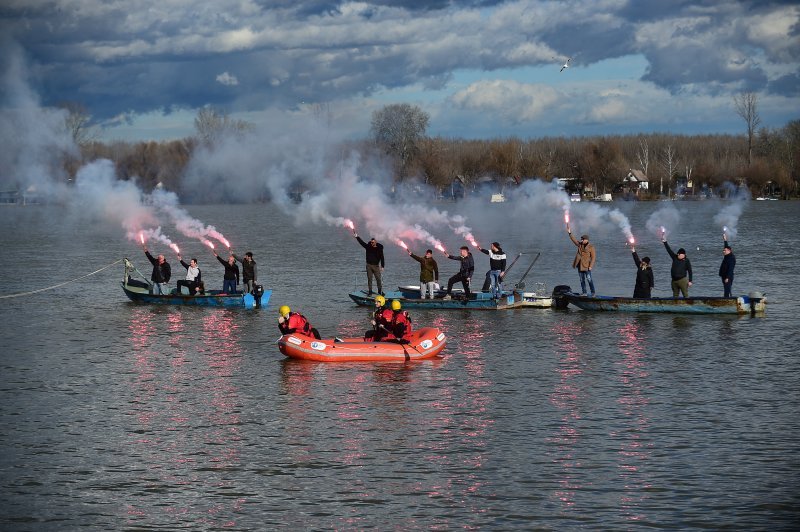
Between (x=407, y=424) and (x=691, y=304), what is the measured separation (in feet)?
59.2

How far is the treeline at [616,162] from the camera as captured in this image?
125 meters

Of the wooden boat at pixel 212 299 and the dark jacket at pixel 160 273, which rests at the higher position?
the dark jacket at pixel 160 273

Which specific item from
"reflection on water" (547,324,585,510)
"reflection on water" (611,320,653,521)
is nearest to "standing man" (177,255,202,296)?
"reflection on water" (547,324,585,510)

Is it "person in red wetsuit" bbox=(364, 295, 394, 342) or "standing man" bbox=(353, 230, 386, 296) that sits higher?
"standing man" bbox=(353, 230, 386, 296)

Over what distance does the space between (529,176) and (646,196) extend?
43.7 m

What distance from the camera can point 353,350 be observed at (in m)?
30.8

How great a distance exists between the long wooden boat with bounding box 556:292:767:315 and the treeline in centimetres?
6227

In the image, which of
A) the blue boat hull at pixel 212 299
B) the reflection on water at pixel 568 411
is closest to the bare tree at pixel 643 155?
the blue boat hull at pixel 212 299

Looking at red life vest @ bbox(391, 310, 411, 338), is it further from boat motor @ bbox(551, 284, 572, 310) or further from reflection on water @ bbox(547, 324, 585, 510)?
boat motor @ bbox(551, 284, 572, 310)

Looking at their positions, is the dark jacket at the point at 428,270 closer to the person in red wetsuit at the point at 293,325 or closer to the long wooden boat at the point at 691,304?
the long wooden boat at the point at 691,304

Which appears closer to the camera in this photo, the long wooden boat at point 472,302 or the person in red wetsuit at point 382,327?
the person in red wetsuit at point 382,327

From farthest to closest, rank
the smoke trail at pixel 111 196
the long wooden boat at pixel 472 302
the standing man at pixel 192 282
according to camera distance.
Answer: the smoke trail at pixel 111 196 → the standing man at pixel 192 282 → the long wooden boat at pixel 472 302

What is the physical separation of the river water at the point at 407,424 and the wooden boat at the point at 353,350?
1.19ft

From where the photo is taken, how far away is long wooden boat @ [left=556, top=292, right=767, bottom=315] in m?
38.4
